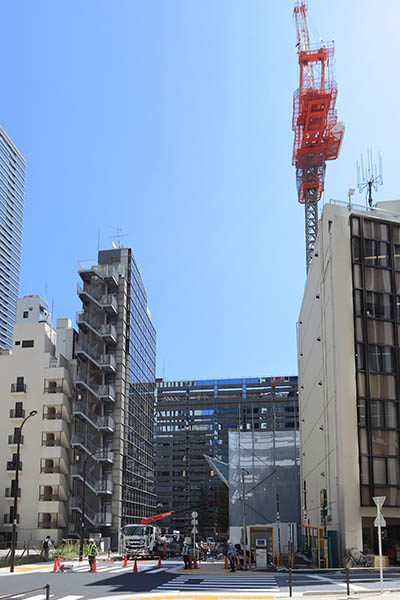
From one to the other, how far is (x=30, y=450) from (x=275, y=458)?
27383 mm

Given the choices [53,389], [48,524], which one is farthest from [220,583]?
[53,389]

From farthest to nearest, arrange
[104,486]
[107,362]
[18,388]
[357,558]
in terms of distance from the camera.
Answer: [107,362] < [104,486] < [18,388] < [357,558]

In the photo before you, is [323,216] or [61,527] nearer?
[323,216]

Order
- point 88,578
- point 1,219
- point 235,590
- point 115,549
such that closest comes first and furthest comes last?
point 235,590
point 88,578
point 115,549
point 1,219

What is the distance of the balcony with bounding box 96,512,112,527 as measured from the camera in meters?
71.1

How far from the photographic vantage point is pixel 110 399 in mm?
76438

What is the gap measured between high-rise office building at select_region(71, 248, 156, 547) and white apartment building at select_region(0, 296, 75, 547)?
1.79m

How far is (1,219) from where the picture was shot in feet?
506

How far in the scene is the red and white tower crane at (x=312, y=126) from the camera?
284ft

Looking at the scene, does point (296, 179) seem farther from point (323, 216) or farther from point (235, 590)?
point (235, 590)

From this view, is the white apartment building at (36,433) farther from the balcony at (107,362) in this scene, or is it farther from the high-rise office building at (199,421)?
the high-rise office building at (199,421)

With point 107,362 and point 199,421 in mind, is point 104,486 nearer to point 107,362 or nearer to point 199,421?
point 107,362

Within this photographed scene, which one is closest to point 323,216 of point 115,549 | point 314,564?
point 314,564

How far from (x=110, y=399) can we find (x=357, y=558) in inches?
1736
